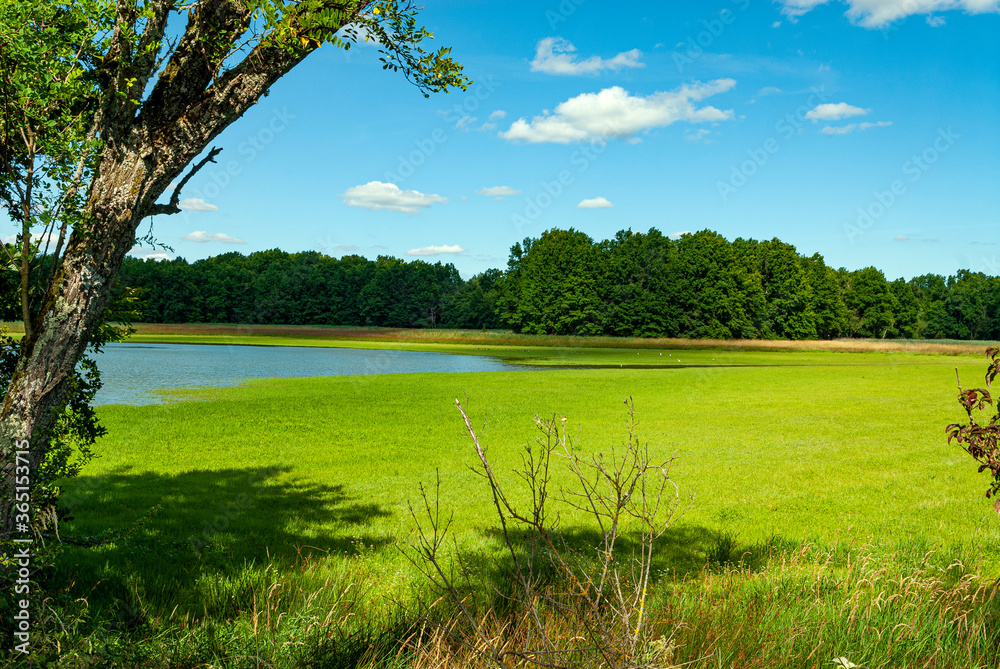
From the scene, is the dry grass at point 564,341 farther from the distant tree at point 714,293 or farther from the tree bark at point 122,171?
the tree bark at point 122,171

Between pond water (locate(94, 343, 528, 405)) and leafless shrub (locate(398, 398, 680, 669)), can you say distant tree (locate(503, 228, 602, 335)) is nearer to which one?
pond water (locate(94, 343, 528, 405))

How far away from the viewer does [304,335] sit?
83.8 metres

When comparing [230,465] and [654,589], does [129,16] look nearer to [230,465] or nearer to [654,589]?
[654,589]

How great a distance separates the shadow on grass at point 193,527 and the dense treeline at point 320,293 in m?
88.4

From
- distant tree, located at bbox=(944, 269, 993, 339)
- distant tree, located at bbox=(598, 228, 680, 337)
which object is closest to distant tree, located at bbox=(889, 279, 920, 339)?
distant tree, located at bbox=(944, 269, 993, 339)

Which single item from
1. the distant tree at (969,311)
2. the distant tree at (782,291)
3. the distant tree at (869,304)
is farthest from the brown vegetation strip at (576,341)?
A: the distant tree at (969,311)

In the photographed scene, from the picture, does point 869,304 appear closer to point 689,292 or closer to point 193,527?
point 689,292

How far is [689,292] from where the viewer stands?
86250mm

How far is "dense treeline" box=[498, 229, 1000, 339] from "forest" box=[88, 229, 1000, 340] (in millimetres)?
184

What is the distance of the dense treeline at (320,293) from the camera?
315 feet

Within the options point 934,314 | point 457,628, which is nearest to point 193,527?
point 457,628

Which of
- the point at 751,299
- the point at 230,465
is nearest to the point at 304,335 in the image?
the point at 751,299

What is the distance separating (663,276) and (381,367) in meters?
59.2

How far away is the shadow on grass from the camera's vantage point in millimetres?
5730
